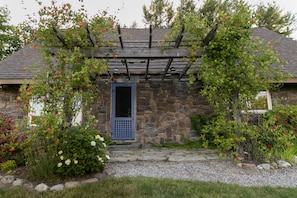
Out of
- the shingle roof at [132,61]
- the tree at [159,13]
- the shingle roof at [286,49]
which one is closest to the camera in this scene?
the shingle roof at [132,61]

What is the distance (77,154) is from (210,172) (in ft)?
7.73

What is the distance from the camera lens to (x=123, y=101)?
235 inches

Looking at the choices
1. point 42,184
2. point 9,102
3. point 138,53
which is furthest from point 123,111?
point 9,102

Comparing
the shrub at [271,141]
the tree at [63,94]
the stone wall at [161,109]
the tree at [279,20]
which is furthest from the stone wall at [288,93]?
the tree at [279,20]

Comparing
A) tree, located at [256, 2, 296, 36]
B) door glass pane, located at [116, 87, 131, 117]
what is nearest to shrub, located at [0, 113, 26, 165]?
door glass pane, located at [116, 87, 131, 117]

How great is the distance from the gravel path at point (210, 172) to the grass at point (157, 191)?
1.02 ft

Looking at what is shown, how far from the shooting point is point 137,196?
2.23 m

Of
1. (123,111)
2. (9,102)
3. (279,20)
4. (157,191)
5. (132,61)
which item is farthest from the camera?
(279,20)

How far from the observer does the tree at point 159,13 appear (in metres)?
14.4

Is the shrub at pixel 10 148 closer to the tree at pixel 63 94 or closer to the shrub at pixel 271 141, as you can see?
the tree at pixel 63 94

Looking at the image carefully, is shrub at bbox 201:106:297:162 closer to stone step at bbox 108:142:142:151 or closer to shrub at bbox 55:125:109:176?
shrub at bbox 55:125:109:176

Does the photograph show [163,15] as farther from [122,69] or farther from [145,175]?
[145,175]


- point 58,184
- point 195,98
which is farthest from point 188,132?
point 58,184

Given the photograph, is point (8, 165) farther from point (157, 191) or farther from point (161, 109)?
point (161, 109)
